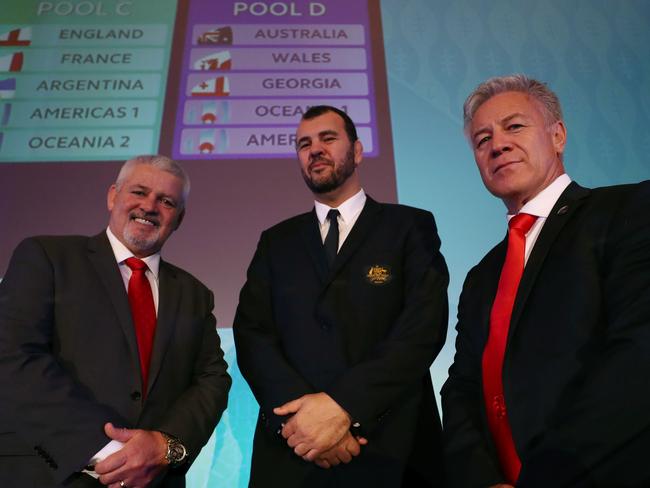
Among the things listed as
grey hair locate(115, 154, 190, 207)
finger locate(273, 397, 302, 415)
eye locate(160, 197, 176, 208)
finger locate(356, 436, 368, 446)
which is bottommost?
finger locate(356, 436, 368, 446)

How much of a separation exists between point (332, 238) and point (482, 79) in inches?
69.3

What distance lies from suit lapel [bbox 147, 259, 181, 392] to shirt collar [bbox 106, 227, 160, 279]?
0.02 m

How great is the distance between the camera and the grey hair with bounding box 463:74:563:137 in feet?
5.90

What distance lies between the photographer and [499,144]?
5.69ft

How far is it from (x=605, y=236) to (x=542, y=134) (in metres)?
0.48

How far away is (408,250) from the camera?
1964 millimetres

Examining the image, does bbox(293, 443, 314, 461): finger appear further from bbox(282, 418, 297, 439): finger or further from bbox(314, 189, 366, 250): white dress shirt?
bbox(314, 189, 366, 250): white dress shirt

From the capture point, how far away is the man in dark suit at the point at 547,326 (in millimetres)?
1137

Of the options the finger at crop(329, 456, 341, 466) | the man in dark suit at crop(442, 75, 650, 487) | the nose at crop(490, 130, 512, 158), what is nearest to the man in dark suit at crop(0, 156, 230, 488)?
the finger at crop(329, 456, 341, 466)

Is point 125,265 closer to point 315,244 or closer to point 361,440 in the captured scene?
point 315,244

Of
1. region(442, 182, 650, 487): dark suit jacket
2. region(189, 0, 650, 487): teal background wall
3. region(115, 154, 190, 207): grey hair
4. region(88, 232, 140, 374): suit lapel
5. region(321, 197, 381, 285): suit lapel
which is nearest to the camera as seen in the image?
region(442, 182, 650, 487): dark suit jacket

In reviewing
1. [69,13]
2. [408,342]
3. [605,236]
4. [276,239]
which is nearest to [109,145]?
[69,13]

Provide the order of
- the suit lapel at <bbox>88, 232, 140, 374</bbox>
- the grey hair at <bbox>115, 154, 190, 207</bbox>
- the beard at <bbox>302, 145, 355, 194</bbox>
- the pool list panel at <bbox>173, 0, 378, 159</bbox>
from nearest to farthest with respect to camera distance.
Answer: the suit lapel at <bbox>88, 232, 140, 374</bbox> → the beard at <bbox>302, 145, 355, 194</bbox> → the grey hair at <bbox>115, 154, 190, 207</bbox> → the pool list panel at <bbox>173, 0, 378, 159</bbox>

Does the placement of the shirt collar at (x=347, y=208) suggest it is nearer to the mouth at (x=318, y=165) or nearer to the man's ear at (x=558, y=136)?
the mouth at (x=318, y=165)
